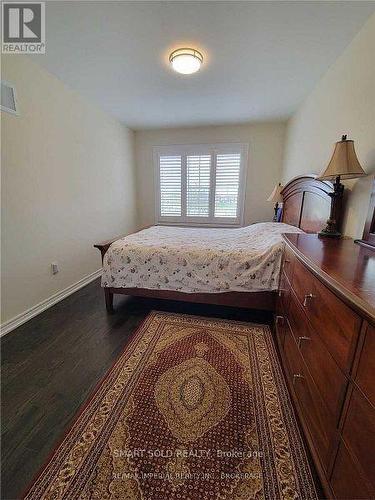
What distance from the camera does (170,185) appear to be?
173 inches

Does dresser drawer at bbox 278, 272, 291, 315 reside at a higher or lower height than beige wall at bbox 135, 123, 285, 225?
lower

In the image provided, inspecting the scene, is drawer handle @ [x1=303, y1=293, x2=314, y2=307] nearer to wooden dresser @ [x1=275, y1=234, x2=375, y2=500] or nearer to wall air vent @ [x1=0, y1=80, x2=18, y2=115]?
wooden dresser @ [x1=275, y1=234, x2=375, y2=500]

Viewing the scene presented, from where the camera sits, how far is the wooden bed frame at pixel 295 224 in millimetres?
2088

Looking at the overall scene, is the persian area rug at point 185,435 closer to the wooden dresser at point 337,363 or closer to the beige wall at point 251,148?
the wooden dresser at point 337,363

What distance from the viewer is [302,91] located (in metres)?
2.62

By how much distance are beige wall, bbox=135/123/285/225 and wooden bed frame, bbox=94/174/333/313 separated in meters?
1.33

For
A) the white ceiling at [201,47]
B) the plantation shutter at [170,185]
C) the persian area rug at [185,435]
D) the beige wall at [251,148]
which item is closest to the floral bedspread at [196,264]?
the persian area rug at [185,435]

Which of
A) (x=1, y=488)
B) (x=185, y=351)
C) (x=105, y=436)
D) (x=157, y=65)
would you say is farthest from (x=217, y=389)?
(x=157, y=65)

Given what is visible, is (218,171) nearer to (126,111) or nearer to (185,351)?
(126,111)

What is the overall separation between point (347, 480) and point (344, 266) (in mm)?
782

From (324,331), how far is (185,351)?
44.6 inches

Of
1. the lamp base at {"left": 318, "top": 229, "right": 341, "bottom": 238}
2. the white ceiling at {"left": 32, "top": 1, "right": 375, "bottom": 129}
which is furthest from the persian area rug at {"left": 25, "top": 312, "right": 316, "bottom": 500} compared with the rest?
the white ceiling at {"left": 32, "top": 1, "right": 375, "bottom": 129}

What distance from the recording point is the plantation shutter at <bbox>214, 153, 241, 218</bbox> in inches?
158

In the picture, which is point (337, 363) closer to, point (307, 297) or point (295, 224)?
point (307, 297)
